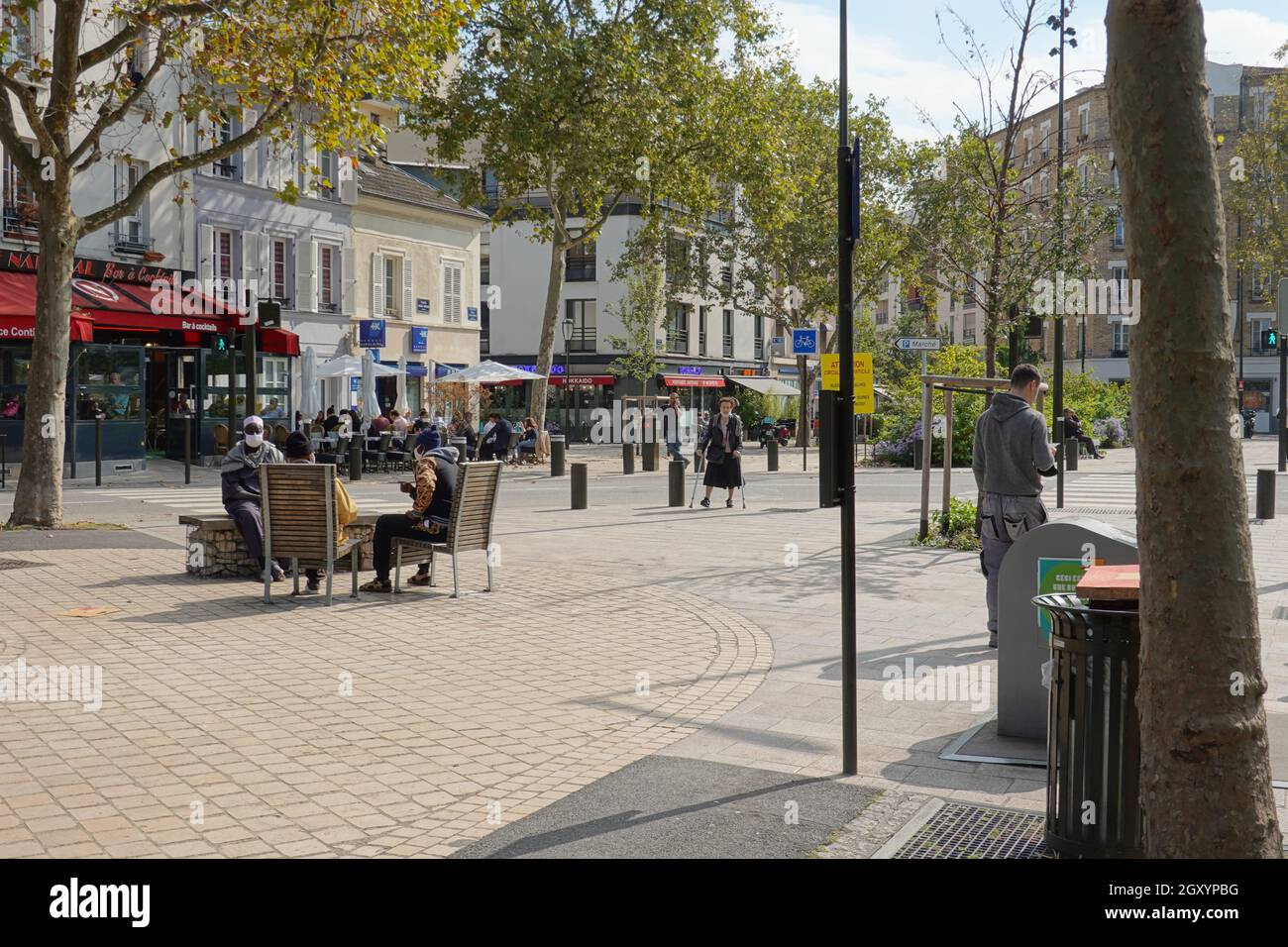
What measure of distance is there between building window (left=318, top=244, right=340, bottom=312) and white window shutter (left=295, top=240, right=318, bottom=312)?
41cm

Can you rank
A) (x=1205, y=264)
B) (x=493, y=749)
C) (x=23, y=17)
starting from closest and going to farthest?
1. (x=1205, y=264)
2. (x=493, y=749)
3. (x=23, y=17)

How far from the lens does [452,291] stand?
45.7 metres

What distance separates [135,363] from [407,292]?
709 inches

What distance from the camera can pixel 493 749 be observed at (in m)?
5.62

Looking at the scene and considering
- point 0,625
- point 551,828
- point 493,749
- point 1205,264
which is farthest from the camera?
point 0,625

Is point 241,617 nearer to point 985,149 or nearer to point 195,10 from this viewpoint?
point 195,10

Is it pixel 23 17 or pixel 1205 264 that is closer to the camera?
pixel 1205 264

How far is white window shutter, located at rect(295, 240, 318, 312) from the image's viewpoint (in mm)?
37656

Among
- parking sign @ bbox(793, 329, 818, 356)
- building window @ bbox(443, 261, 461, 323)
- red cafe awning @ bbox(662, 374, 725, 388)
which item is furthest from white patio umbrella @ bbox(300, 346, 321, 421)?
red cafe awning @ bbox(662, 374, 725, 388)

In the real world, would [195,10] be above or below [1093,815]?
above

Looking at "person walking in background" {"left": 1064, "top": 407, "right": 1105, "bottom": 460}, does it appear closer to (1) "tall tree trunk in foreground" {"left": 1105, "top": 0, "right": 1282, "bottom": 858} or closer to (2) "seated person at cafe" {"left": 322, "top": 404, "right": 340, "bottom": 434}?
(2) "seated person at cafe" {"left": 322, "top": 404, "right": 340, "bottom": 434}

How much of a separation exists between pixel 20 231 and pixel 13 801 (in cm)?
2542

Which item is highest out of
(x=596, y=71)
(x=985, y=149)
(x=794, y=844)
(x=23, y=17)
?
(x=596, y=71)

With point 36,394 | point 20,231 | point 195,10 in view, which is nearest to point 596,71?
point 20,231
